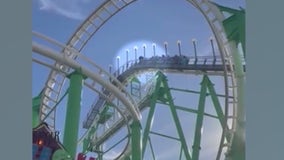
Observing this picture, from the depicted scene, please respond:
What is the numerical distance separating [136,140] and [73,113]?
1686 mm

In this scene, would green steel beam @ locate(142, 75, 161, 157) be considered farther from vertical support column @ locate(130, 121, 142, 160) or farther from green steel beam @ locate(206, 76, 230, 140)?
green steel beam @ locate(206, 76, 230, 140)

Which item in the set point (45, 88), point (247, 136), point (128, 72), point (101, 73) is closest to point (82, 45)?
point (45, 88)

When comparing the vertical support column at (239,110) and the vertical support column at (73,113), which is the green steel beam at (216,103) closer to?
the vertical support column at (239,110)

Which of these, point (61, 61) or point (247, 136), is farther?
point (61, 61)

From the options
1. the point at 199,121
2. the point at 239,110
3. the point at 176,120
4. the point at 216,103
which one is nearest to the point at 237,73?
the point at 239,110

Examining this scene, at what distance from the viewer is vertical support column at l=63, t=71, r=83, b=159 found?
16.6ft

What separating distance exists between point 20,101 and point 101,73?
4998mm

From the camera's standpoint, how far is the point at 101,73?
5797 millimetres

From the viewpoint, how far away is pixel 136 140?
6672 mm

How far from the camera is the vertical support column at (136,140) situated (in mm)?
6637

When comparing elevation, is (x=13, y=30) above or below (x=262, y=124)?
above

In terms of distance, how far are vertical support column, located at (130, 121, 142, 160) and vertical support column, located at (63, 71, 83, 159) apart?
1.52 m

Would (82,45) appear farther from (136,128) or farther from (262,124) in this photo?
(262,124)

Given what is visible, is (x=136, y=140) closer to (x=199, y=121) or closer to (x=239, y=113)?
(x=199, y=121)
